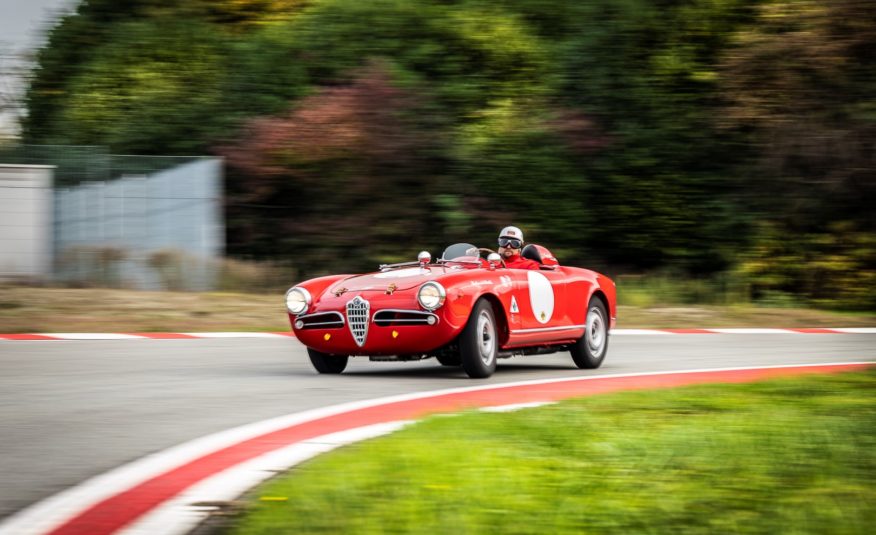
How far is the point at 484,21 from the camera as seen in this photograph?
105 feet

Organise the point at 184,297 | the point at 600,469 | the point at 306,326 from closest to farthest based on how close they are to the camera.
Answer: the point at 600,469 → the point at 306,326 → the point at 184,297

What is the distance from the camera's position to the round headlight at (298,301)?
1198 centimetres

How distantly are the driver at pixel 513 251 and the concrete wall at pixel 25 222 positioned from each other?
12710mm

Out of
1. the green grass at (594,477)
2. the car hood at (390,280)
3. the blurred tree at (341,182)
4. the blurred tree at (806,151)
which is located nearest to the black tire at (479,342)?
the car hood at (390,280)

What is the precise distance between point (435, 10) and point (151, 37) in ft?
24.8

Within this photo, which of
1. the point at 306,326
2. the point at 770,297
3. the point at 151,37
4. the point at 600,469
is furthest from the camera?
the point at 151,37

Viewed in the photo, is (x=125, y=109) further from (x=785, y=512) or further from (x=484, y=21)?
(x=785, y=512)

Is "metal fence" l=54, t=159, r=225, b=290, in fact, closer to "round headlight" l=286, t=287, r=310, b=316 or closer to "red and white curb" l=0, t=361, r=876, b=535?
"round headlight" l=286, t=287, r=310, b=316

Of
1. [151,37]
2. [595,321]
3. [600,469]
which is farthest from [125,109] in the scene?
[600,469]

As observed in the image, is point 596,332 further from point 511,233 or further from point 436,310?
point 436,310

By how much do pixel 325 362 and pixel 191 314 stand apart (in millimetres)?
8361

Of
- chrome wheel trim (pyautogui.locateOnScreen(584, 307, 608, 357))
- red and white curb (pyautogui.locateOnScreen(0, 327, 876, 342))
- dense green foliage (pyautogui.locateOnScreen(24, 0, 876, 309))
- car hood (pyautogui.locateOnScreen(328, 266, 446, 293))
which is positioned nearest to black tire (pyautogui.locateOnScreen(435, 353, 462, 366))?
car hood (pyautogui.locateOnScreen(328, 266, 446, 293))

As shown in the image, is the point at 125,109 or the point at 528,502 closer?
the point at 528,502

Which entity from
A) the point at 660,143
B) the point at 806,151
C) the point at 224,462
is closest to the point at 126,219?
the point at 660,143
